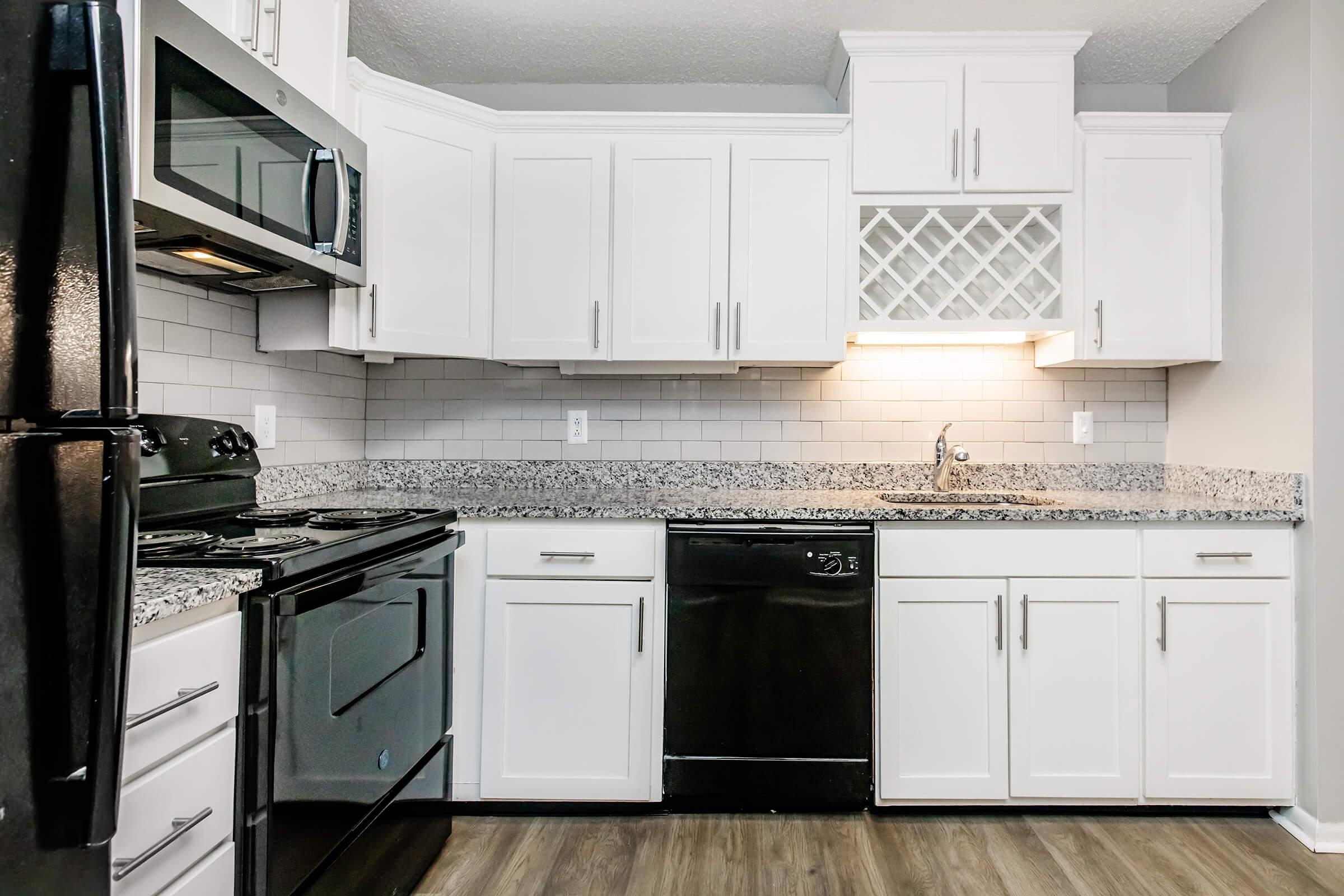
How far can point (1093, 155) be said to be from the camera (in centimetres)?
238

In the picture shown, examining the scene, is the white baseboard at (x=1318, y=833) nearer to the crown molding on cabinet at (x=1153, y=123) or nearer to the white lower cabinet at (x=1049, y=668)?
the white lower cabinet at (x=1049, y=668)

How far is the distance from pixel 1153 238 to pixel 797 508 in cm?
147

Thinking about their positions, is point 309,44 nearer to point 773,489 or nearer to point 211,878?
point 211,878

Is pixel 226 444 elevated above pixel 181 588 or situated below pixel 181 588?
above

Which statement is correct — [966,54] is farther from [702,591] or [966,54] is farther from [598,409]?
[702,591]

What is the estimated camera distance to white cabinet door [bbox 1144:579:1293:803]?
2.07 meters

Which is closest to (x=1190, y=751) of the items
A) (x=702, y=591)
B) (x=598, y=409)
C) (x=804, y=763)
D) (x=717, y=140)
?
(x=804, y=763)

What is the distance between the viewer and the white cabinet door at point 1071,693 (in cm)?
208

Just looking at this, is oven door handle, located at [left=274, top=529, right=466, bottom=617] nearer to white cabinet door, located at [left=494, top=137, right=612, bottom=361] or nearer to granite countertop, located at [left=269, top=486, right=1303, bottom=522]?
granite countertop, located at [left=269, top=486, right=1303, bottom=522]

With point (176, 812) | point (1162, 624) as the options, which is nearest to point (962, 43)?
point (1162, 624)

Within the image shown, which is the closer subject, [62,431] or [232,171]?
[62,431]

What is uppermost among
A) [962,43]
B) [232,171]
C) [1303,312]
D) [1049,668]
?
[962,43]

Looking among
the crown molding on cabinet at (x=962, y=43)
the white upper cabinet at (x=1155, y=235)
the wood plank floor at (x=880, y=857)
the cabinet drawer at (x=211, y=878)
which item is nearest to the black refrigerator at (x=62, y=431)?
the cabinet drawer at (x=211, y=878)

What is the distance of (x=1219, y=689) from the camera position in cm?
208
